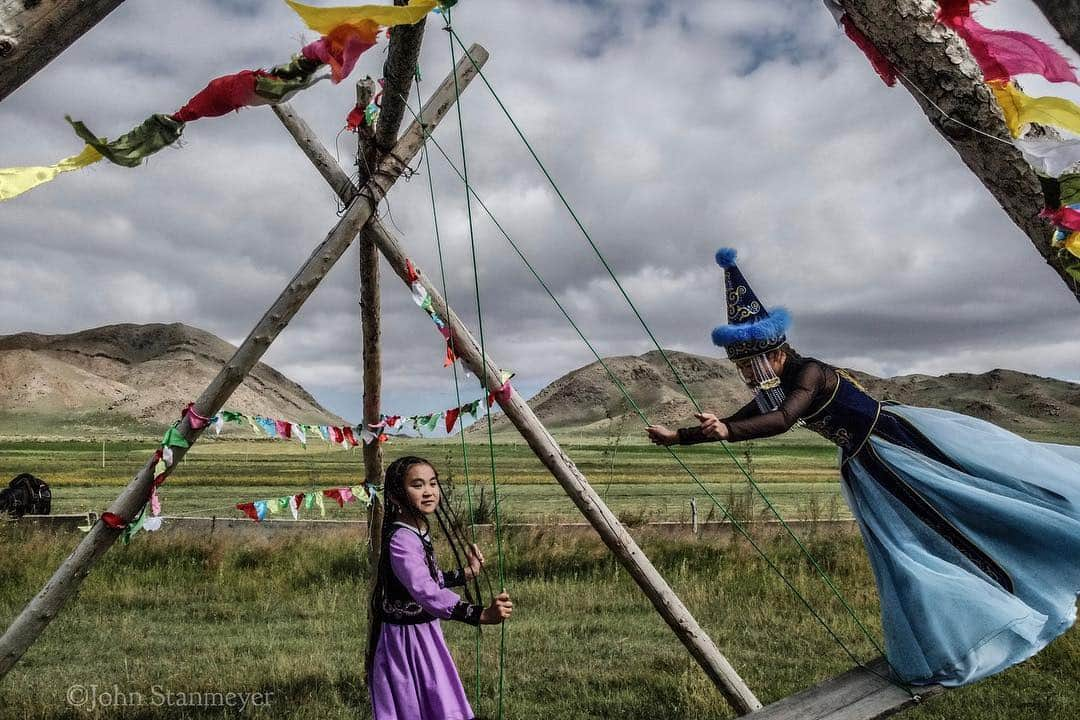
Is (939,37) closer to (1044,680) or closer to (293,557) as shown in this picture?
(1044,680)

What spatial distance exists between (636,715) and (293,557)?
5189 mm

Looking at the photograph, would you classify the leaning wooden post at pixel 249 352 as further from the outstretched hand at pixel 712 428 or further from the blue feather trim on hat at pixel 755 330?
the outstretched hand at pixel 712 428

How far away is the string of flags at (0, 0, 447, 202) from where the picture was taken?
3066mm

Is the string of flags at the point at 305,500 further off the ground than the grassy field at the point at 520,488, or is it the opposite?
the string of flags at the point at 305,500

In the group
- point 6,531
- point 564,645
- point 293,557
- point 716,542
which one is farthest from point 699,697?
point 6,531

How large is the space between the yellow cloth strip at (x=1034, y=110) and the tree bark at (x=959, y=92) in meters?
0.04

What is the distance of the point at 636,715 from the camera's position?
5.34 metres

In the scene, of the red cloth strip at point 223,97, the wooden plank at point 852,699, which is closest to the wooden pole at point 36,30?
the red cloth strip at point 223,97

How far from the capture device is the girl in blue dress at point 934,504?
3.02m

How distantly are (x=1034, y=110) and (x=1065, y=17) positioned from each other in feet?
2.97

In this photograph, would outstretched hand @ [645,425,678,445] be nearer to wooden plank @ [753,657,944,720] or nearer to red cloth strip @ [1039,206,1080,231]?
wooden plank @ [753,657,944,720]

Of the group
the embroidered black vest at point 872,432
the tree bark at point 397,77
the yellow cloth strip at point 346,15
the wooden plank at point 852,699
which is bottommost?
the wooden plank at point 852,699

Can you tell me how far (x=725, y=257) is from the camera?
11.1 ft

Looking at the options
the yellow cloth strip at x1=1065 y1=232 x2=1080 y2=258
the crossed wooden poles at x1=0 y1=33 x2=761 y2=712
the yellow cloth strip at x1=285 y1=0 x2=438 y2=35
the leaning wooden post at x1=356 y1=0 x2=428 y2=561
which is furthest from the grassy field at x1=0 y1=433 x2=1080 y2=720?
the yellow cloth strip at x1=285 y1=0 x2=438 y2=35
